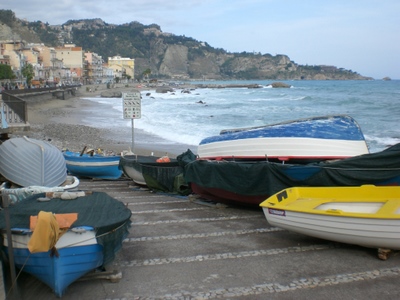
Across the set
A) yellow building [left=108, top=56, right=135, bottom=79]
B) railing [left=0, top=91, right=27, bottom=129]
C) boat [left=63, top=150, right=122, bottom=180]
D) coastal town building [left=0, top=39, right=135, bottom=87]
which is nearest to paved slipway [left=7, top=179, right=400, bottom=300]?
boat [left=63, top=150, right=122, bottom=180]

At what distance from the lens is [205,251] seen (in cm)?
710

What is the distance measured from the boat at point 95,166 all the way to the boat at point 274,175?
5096mm

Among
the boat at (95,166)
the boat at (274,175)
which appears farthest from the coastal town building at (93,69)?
the boat at (274,175)

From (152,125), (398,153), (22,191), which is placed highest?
(398,153)

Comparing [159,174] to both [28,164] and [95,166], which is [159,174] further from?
[28,164]

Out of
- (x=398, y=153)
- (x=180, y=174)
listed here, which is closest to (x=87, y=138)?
(x=180, y=174)

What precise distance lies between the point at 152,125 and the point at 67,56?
97835 mm

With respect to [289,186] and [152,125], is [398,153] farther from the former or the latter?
[152,125]

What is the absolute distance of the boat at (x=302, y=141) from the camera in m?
10.1

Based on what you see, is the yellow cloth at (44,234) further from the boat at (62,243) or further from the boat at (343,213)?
the boat at (343,213)

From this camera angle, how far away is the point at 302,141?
10109mm

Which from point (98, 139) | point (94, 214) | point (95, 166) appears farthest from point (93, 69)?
point (94, 214)

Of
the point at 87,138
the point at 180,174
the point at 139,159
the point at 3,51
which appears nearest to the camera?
the point at 180,174

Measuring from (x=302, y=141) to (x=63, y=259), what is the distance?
6.51 meters
